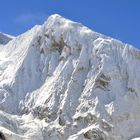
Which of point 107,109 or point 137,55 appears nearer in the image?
point 107,109

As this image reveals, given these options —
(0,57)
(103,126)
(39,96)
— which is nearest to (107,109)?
(103,126)

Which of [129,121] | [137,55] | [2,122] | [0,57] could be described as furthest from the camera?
[0,57]

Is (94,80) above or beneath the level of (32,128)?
above

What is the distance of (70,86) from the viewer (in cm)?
2831

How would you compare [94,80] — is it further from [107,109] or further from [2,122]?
[2,122]

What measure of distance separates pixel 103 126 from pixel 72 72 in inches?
126

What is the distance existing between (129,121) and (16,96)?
506cm

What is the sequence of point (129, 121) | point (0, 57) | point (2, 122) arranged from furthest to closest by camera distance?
point (0, 57) < point (129, 121) < point (2, 122)

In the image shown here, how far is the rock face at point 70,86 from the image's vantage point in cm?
2689

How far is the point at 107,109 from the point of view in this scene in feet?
90.3

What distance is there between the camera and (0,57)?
32156mm

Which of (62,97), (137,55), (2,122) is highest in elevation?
(137,55)

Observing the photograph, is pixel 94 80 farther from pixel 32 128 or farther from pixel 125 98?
pixel 32 128

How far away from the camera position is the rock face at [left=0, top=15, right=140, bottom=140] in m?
26.9
